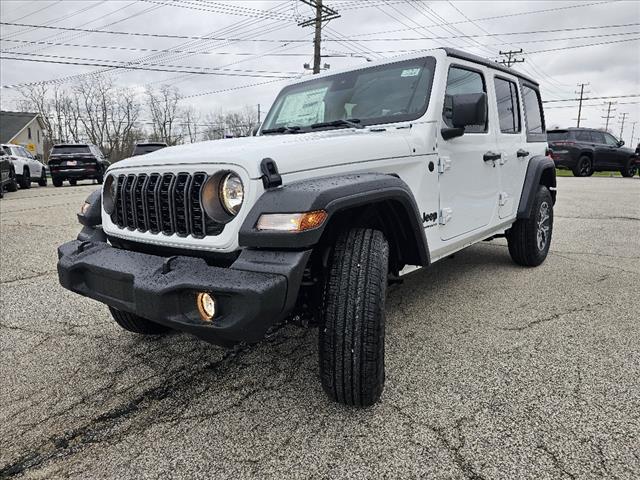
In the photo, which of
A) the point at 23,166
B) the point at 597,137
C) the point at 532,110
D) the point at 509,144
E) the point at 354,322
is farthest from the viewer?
the point at 597,137

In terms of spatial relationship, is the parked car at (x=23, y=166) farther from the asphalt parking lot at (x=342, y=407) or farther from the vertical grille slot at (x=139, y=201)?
the vertical grille slot at (x=139, y=201)

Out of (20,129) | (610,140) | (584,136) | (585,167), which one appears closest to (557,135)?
(584,136)

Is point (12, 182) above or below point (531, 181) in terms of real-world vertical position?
below

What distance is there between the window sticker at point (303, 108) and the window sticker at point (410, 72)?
634 mm

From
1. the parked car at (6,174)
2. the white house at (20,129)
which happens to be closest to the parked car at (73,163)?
the parked car at (6,174)

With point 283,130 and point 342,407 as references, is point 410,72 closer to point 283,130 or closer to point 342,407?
point 283,130

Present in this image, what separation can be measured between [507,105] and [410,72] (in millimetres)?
1477

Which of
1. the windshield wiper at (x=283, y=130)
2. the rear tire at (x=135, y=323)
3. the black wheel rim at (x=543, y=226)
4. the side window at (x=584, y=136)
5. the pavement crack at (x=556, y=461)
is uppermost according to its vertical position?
the windshield wiper at (x=283, y=130)

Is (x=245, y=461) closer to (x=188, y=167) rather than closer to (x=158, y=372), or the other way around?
(x=158, y=372)

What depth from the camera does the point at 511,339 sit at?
3.13 m

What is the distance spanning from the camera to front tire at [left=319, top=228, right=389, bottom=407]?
2.11 m

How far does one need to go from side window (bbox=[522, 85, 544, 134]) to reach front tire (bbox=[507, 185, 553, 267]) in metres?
0.62

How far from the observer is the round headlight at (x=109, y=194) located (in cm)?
271

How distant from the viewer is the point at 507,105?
4.30m
